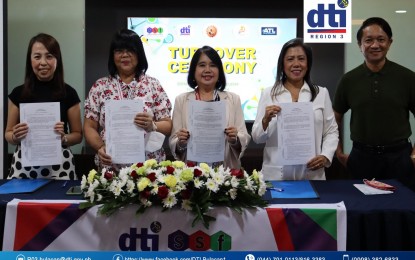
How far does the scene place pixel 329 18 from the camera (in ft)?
15.5

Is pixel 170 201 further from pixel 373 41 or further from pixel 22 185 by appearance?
pixel 373 41

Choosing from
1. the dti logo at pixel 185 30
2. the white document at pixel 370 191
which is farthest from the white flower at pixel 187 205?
the dti logo at pixel 185 30

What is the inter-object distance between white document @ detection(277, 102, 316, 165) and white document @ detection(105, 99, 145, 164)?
0.76 meters

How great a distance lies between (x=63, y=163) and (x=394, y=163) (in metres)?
2.02

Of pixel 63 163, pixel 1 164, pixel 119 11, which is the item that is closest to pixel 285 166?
pixel 63 163

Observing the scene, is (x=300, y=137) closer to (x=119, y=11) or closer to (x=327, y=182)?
(x=327, y=182)

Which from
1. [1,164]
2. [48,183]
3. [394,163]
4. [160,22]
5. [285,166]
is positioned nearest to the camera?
[48,183]

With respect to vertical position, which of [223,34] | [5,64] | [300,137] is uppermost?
[223,34]

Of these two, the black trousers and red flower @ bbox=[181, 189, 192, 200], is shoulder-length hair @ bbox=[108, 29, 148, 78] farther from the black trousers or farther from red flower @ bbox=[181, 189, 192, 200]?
the black trousers

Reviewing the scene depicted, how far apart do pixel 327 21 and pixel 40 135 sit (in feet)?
10.7

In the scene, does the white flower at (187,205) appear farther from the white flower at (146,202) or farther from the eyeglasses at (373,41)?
the eyeglasses at (373,41)

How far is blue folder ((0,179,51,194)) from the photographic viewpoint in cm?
231

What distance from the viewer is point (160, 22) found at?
4.75m

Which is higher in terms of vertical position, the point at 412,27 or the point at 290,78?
the point at 412,27
